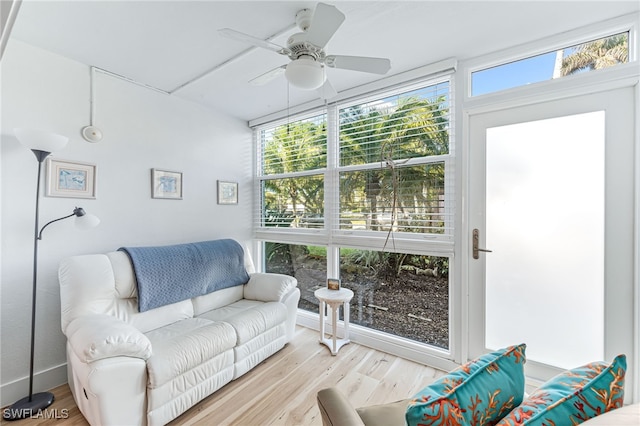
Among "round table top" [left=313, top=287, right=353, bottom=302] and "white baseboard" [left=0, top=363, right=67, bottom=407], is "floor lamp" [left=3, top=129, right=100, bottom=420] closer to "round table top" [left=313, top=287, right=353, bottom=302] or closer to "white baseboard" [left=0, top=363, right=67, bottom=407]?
"white baseboard" [left=0, top=363, right=67, bottom=407]

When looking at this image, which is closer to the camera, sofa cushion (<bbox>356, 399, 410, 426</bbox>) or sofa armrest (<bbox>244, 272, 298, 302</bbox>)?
sofa cushion (<bbox>356, 399, 410, 426</bbox>)

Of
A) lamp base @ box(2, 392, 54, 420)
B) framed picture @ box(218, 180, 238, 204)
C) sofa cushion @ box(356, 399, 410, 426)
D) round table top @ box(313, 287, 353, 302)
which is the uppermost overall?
framed picture @ box(218, 180, 238, 204)

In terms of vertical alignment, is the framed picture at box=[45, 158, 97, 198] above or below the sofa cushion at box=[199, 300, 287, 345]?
above

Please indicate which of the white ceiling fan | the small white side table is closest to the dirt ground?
the small white side table

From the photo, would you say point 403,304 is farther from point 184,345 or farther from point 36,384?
point 36,384

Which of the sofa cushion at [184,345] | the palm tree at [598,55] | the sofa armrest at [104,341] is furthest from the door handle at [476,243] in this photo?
the sofa armrest at [104,341]

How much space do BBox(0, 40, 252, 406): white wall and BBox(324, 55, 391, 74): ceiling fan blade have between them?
6.83 ft

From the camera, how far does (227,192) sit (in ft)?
11.1

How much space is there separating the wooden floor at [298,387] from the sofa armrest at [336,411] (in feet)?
3.20

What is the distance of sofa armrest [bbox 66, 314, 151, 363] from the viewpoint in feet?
4.74

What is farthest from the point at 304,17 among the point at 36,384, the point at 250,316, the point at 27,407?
the point at 36,384

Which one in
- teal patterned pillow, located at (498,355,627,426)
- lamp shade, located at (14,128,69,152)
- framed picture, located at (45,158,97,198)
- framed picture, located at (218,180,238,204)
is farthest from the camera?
Result: framed picture, located at (218,180,238,204)

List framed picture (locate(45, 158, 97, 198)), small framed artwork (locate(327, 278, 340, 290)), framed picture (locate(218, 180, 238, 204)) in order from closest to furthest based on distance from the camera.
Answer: framed picture (locate(45, 158, 97, 198)) → small framed artwork (locate(327, 278, 340, 290)) → framed picture (locate(218, 180, 238, 204))

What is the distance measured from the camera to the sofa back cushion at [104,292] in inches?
72.2
